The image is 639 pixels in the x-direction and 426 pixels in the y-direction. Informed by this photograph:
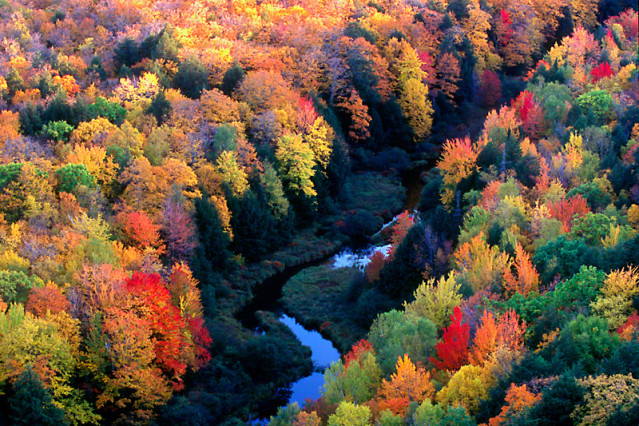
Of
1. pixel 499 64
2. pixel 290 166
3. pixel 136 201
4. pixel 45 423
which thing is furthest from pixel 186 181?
pixel 499 64

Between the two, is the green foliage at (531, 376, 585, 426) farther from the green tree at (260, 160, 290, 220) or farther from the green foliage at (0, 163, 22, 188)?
the green tree at (260, 160, 290, 220)

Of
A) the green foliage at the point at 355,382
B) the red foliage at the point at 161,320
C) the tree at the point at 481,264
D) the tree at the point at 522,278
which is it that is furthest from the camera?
the tree at the point at 481,264

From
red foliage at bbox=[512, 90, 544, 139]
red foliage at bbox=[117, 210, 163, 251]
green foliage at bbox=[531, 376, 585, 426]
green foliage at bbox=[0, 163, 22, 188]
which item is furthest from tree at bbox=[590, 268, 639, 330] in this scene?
green foliage at bbox=[0, 163, 22, 188]

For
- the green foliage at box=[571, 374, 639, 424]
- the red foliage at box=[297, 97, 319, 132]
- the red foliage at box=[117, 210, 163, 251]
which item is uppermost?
the red foliage at box=[297, 97, 319, 132]

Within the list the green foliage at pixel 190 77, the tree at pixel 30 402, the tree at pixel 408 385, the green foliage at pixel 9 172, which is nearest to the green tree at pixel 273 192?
the green foliage at pixel 190 77

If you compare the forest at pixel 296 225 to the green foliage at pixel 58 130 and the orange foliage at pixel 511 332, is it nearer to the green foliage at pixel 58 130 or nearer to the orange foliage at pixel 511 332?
the green foliage at pixel 58 130

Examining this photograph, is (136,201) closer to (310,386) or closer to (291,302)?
(291,302)

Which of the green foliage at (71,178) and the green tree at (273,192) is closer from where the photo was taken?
the green foliage at (71,178)
